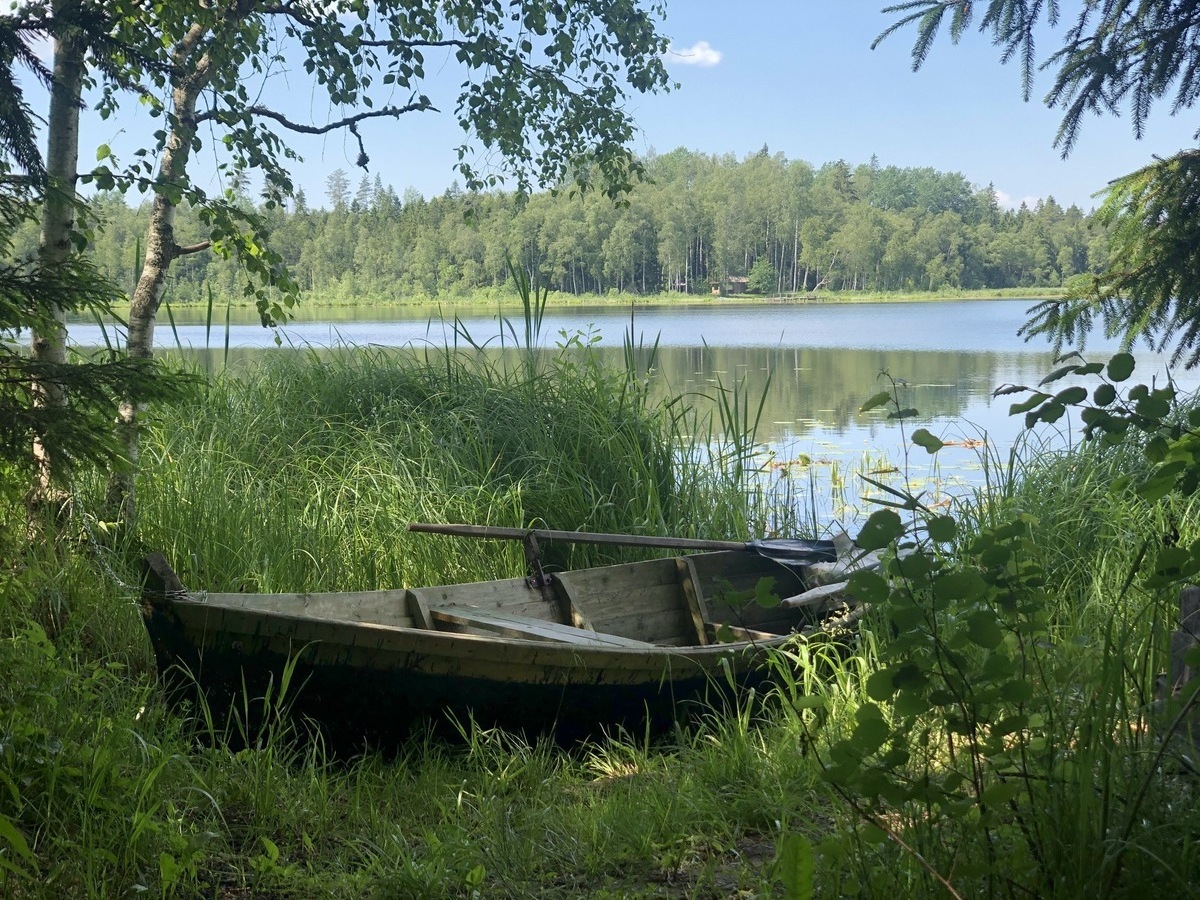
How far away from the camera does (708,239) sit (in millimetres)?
51344

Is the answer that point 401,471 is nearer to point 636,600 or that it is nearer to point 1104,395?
point 636,600

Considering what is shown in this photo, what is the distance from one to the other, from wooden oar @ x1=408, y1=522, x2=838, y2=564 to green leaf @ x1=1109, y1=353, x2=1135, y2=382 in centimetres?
299

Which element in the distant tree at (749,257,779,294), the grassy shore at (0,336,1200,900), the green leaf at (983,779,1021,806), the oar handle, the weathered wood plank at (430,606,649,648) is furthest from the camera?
the distant tree at (749,257,779,294)

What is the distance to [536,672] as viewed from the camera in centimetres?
361

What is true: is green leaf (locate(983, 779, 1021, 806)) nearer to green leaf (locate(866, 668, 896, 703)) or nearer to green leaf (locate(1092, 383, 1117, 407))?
green leaf (locate(866, 668, 896, 703))

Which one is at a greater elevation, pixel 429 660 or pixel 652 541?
pixel 652 541

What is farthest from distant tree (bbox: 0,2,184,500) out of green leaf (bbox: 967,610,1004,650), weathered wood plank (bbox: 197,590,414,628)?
green leaf (bbox: 967,610,1004,650)

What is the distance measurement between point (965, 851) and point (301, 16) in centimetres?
523

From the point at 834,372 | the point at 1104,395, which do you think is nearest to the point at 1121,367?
the point at 1104,395

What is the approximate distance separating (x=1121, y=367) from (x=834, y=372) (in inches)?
649

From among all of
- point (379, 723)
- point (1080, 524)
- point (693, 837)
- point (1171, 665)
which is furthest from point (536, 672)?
point (1080, 524)

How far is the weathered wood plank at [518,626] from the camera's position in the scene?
410 centimetres

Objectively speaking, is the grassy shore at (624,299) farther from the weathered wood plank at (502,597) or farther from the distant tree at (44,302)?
the distant tree at (44,302)

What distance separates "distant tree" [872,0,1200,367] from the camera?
479 centimetres
